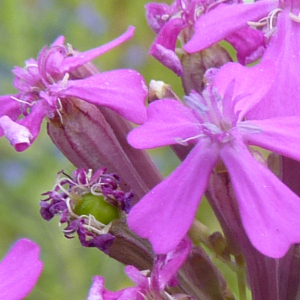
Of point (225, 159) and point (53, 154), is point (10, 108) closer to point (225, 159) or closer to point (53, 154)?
point (225, 159)

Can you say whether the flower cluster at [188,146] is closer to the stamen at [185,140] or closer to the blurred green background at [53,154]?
the stamen at [185,140]

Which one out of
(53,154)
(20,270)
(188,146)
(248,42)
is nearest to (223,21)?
(248,42)

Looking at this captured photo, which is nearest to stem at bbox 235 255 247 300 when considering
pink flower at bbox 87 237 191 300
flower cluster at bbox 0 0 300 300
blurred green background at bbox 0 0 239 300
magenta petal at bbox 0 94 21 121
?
flower cluster at bbox 0 0 300 300

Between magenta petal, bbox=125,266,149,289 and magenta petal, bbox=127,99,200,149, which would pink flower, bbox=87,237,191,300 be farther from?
magenta petal, bbox=127,99,200,149

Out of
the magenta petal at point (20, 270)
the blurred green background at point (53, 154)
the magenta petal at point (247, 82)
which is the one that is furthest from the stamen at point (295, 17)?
the blurred green background at point (53, 154)

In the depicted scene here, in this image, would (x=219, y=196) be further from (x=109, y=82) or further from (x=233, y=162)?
(x=109, y=82)

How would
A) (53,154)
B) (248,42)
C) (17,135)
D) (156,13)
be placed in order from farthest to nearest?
(53,154) < (156,13) < (248,42) < (17,135)
